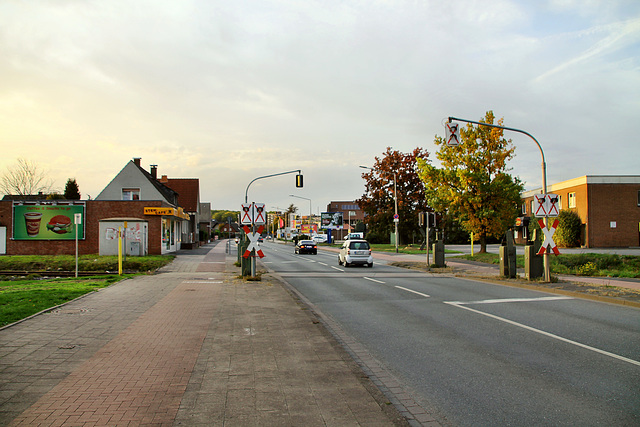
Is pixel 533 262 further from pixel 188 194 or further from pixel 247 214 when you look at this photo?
pixel 188 194

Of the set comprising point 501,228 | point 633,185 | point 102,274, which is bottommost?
point 102,274

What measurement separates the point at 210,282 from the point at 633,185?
145ft

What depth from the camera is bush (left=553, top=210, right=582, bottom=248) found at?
1758 inches

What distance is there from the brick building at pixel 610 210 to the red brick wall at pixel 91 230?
3836cm

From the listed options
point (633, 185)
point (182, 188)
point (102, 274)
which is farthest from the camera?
point (182, 188)

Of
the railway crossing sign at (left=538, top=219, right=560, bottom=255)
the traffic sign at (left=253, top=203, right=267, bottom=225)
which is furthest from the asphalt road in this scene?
the traffic sign at (left=253, top=203, right=267, bottom=225)

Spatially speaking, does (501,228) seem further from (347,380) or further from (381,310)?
(347,380)

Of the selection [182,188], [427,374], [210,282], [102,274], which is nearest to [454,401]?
[427,374]

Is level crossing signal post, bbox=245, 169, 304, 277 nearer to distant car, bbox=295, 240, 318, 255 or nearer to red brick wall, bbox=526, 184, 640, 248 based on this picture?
distant car, bbox=295, 240, 318, 255

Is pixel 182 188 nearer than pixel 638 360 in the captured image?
No

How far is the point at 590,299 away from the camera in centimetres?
1226

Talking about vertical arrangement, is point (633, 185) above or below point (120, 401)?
above

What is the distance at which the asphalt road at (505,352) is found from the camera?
15.3ft

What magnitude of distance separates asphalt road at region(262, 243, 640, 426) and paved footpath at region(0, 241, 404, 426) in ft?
2.68
